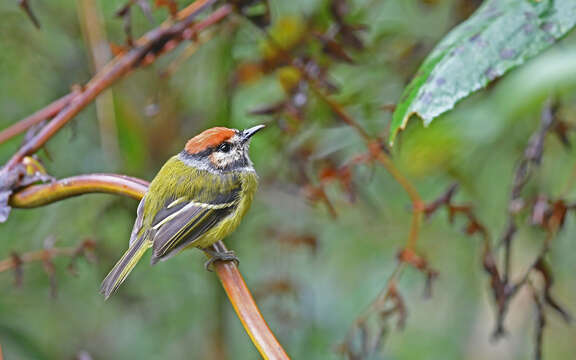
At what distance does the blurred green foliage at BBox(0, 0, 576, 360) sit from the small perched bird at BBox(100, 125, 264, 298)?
0.60ft

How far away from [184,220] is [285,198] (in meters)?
0.90

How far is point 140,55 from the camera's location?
207 centimetres

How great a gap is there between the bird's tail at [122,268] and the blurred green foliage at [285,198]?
0.85 ft

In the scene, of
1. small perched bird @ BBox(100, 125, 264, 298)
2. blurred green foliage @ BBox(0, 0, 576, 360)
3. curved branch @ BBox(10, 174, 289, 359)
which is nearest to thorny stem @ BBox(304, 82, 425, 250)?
blurred green foliage @ BBox(0, 0, 576, 360)

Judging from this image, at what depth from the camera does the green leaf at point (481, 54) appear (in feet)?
5.35

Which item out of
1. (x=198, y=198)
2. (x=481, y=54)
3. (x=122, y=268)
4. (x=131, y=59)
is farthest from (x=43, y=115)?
(x=481, y=54)

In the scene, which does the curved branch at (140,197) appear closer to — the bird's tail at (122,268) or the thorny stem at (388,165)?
the bird's tail at (122,268)

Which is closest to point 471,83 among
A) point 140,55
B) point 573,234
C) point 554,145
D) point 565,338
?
point 140,55

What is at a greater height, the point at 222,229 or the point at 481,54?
the point at 222,229

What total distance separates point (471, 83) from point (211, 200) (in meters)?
1.10

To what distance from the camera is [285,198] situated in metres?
3.13

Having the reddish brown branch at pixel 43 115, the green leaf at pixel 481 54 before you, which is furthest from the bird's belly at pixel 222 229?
the green leaf at pixel 481 54

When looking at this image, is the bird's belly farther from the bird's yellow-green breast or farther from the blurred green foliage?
the blurred green foliage

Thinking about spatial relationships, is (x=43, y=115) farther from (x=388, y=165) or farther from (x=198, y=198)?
(x=388, y=165)
